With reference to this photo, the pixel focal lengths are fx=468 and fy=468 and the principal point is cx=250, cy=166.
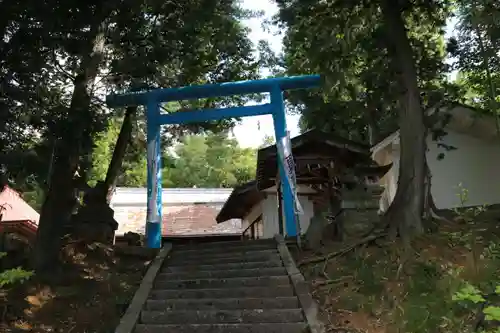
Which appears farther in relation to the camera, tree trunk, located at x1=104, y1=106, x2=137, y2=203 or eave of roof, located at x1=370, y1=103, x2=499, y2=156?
eave of roof, located at x1=370, y1=103, x2=499, y2=156

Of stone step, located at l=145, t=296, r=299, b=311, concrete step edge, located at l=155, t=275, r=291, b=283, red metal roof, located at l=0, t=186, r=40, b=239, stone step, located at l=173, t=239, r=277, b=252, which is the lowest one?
stone step, located at l=145, t=296, r=299, b=311

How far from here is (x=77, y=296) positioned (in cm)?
798

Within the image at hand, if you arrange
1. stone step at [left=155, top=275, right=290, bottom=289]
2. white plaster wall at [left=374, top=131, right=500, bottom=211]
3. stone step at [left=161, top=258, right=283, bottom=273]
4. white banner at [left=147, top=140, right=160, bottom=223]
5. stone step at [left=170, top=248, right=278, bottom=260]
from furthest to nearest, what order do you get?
white plaster wall at [left=374, top=131, right=500, bottom=211] < white banner at [left=147, top=140, right=160, bottom=223] < stone step at [left=170, top=248, right=278, bottom=260] < stone step at [left=161, top=258, right=283, bottom=273] < stone step at [left=155, top=275, right=290, bottom=289]

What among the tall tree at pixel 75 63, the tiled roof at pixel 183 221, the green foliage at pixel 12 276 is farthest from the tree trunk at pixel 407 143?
the tiled roof at pixel 183 221

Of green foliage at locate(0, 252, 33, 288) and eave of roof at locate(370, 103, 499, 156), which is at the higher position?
eave of roof at locate(370, 103, 499, 156)

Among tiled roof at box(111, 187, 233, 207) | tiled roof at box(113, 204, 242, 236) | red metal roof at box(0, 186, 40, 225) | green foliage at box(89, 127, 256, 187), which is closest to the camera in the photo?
red metal roof at box(0, 186, 40, 225)

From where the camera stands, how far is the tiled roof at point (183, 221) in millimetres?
21297

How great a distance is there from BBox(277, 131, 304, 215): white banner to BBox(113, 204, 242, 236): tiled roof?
419 inches

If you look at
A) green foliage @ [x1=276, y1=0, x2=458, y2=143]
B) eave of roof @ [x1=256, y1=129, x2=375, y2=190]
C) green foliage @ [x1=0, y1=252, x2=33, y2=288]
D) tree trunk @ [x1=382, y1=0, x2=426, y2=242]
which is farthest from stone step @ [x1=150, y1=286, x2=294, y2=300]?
green foliage @ [x1=276, y1=0, x2=458, y2=143]

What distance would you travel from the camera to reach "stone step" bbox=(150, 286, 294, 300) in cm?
784

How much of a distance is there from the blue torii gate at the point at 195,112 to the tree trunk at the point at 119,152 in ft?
4.07

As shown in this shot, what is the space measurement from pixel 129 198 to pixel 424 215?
70.6 ft

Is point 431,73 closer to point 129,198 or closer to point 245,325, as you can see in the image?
point 245,325

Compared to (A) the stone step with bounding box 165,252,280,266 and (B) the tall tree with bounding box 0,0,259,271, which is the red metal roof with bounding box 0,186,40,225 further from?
(A) the stone step with bounding box 165,252,280,266
